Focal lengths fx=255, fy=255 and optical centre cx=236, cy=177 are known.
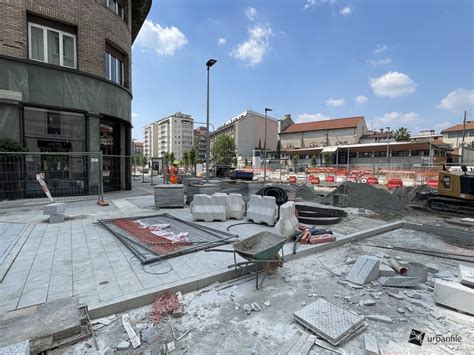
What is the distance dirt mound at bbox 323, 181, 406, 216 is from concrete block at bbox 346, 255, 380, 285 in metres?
7.62

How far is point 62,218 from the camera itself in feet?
26.6

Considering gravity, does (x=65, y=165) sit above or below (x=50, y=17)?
below

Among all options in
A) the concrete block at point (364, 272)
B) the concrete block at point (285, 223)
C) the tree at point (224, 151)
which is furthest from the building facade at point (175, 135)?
the concrete block at point (364, 272)

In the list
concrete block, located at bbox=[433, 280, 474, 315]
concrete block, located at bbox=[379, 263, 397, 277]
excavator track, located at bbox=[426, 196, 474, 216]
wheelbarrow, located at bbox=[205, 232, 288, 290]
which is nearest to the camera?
concrete block, located at bbox=[433, 280, 474, 315]

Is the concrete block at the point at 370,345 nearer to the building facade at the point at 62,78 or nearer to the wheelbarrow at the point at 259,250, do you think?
the wheelbarrow at the point at 259,250

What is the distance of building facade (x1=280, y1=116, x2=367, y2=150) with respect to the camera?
79.1 metres

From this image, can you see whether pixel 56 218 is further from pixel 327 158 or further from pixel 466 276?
pixel 327 158

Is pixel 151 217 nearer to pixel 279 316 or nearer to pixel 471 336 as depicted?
pixel 279 316

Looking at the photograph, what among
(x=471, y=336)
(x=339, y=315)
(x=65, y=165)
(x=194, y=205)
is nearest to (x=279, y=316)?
(x=339, y=315)

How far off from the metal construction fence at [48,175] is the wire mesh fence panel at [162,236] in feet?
14.9

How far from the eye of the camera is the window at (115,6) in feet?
50.7

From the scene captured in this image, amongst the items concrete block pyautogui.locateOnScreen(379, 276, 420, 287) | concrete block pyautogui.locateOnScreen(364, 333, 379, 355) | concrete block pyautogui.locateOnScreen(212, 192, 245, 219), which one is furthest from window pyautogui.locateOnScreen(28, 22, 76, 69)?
concrete block pyautogui.locateOnScreen(364, 333, 379, 355)

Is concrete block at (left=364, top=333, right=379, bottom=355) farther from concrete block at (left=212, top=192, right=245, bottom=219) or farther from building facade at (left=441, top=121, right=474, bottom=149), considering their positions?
building facade at (left=441, top=121, right=474, bottom=149)

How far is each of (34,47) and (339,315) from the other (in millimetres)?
16341
